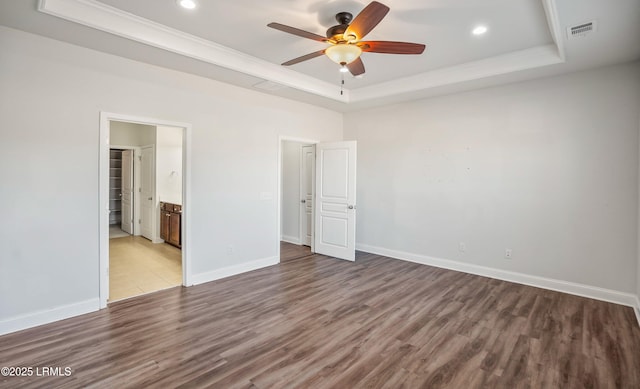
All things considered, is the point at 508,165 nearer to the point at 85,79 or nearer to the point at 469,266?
the point at 469,266

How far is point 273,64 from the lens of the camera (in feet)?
13.8

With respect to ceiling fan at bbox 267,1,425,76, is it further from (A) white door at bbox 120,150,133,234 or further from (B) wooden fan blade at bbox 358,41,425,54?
(A) white door at bbox 120,150,133,234

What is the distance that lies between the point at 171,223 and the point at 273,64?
12.7ft

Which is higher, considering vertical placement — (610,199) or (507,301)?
(610,199)

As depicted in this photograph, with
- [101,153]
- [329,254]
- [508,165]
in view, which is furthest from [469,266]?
[101,153]

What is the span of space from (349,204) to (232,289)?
2380 mm

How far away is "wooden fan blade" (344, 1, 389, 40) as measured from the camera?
2.18 m

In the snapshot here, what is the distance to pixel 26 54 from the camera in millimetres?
2914

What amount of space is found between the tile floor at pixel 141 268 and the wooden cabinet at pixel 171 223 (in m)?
0.16

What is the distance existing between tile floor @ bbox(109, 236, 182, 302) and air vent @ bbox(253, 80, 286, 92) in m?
2.93

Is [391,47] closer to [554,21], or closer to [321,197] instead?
[554,21]

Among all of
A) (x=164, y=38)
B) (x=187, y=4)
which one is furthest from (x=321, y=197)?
(x=187, y=4)

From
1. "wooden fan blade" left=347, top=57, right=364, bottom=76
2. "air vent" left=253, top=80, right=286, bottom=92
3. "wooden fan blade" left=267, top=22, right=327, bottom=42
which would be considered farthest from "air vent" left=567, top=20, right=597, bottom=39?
"air vent" left=253, top=80, right=286, bottom=92

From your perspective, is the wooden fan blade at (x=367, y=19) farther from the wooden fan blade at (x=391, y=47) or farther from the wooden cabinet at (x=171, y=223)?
the wooden cabinet at (x=171, y=223)
